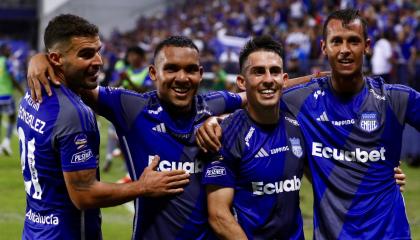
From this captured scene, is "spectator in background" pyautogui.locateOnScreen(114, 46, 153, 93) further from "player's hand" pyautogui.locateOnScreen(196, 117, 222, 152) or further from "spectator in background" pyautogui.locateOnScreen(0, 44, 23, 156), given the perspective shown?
"player's hand" pyautogui.locateOnScreen(196, 117, 222, 152)

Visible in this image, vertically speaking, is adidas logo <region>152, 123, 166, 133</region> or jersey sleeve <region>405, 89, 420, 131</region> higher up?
jersey sleeve <region>405, 89, 420, 131</region>

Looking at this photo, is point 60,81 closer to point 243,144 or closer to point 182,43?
point 182,43

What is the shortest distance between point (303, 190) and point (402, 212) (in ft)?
24.1

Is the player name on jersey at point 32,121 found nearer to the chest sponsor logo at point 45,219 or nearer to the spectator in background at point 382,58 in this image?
the chest sponsor logo at point 45,219

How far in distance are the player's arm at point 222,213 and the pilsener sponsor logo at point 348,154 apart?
73 cm

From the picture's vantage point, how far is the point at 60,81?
15.1ft

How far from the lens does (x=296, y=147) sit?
477 cm

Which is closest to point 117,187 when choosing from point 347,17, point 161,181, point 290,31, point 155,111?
point 161,181

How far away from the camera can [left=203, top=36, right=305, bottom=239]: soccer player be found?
14.8ft

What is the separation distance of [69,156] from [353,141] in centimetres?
182

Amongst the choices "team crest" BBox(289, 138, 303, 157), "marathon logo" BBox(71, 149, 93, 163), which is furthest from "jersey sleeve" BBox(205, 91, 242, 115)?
"marathon logo" BBox(71, 149, 93, 163)

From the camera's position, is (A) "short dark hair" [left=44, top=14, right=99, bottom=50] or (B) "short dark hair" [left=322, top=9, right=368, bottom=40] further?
(B) "short dark hair" [left=322, top=9, right=368, bottom=40]

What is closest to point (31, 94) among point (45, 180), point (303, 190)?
point (45, 180)

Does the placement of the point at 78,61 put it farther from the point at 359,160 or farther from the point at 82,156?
the point at 359,160
